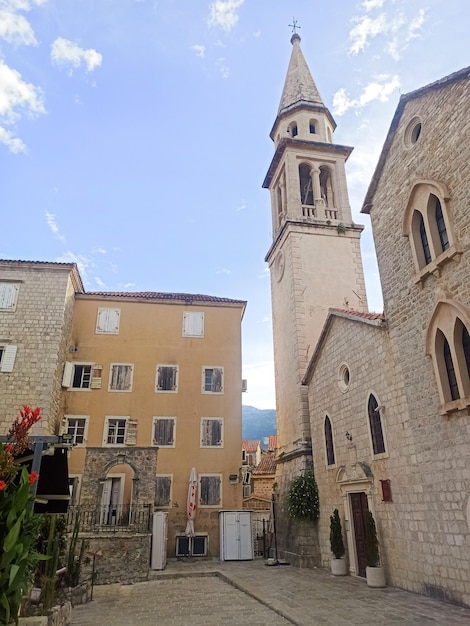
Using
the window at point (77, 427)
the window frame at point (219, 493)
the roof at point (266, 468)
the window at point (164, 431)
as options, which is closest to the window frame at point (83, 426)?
the window at point (77, 427)

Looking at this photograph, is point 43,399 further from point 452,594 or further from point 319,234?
point 452,594

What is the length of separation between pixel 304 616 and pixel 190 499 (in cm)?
1064

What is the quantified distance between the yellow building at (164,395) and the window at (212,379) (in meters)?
0.05

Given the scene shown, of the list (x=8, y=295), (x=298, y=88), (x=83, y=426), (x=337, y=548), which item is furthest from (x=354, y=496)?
(x=298, y=88)

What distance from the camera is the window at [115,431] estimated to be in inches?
760

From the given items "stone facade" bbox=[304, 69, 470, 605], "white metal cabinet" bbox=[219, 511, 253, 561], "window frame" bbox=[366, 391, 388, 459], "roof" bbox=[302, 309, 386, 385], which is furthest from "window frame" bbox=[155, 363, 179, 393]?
"window frame" bbox=[366, 391, 388, 459]

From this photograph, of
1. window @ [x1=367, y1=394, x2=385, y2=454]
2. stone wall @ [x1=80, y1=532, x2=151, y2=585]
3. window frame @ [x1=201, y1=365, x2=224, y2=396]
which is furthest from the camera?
window frame @ [x1=201, y1=365, x2=224, y2=396]

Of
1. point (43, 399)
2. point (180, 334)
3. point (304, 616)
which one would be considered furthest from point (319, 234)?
point (304, 616)

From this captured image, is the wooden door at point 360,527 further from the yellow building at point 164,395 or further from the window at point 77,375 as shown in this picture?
the window at point 77,375

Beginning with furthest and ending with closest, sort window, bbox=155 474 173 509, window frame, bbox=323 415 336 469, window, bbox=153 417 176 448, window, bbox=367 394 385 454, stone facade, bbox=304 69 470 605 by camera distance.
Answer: window, bbox=153 417 176 448, window, bbox=155 474 173 509, window frame, bbox=323 415 336 469, window, bbox=367 394 385 454, stone facade, bbox=304 69 470 605

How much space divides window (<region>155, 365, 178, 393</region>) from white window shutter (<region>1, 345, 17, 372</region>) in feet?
20.9

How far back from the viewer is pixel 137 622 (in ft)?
26.3

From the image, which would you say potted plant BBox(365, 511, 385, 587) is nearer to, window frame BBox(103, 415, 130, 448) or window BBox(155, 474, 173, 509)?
window BBox(155, 474, 173, 509)

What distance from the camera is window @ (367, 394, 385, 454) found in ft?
37.8
